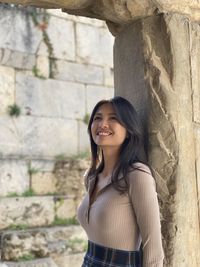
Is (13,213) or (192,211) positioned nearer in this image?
(192,211)

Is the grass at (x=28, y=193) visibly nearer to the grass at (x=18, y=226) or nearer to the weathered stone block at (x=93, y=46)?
the grass at (x=18, y=226)

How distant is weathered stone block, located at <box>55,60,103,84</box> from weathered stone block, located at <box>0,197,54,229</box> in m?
1.71

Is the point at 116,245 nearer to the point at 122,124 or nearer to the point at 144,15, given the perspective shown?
the point at 122,124

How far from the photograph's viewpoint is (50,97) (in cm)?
650

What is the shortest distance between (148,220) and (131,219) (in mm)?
121

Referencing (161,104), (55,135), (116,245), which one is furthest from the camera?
(55,135)

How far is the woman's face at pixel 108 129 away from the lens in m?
2.54

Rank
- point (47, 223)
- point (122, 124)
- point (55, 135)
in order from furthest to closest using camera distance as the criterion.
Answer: point (55, 135)
point (47, 223)
point (122, 124)

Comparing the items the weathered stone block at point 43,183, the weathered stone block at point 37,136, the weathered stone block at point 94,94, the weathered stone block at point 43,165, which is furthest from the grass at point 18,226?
the weathered stone block at point 94,94

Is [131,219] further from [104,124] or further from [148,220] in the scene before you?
[104,124]

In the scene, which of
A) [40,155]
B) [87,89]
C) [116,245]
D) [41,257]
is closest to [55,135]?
[40,155]

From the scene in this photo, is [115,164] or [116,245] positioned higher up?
[115,164]

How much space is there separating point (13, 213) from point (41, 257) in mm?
606

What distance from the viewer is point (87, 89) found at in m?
6.87
